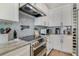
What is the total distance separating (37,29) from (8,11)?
91cm

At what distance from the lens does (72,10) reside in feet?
8.19

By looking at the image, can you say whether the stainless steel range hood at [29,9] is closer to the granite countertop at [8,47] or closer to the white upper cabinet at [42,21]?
the white upper cabinet at [42,21]

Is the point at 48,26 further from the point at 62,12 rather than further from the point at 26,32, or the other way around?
the point at 26,32

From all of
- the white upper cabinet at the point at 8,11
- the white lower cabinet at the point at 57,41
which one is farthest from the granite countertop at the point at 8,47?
the white lower cabinet at the point at 57,41

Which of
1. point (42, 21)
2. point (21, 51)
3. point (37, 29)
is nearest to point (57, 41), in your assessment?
point (42, 21)

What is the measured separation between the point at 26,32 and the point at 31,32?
125 millimetres

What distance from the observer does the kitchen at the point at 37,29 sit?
1.23 m

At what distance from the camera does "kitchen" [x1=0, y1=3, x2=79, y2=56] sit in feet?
4.04

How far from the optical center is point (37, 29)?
204cm

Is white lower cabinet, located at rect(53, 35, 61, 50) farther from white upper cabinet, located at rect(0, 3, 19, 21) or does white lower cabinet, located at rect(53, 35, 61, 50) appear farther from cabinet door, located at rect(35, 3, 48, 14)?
white upper cabinet, located at rect(0, 3, 19, 21)

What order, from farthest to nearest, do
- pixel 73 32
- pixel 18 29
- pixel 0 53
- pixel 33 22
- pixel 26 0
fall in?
pixel 73 32 < pixel 33 22 < pixel 18 29 < pixel 26 0 < pixel 0 53

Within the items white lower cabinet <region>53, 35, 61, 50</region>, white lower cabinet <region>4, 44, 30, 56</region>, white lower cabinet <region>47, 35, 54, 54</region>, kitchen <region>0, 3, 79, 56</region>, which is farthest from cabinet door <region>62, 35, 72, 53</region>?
white lower cabinet <region>4, 44, 30, 56</region>

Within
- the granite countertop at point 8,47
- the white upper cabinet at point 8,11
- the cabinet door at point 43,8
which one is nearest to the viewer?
the granite countertop at point 8,47

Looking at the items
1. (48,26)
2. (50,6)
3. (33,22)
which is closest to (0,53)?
(33,22)
